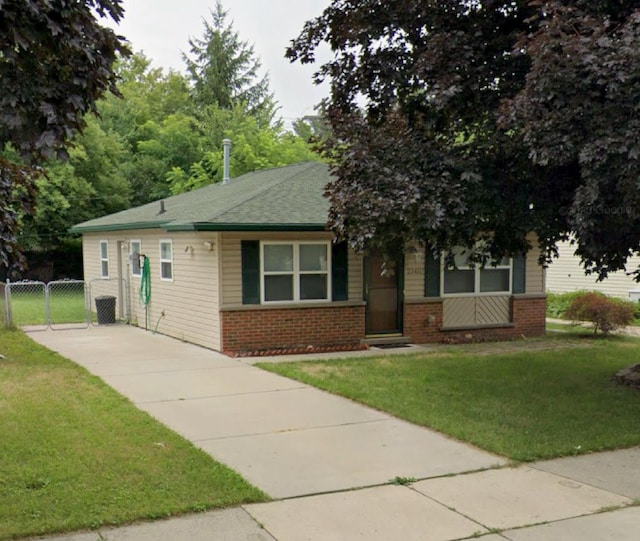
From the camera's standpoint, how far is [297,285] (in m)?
12.5

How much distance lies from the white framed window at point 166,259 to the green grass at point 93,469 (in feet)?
19.8

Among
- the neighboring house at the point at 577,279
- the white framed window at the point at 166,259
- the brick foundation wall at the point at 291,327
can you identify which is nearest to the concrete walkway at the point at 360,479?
the brick foundation wall at the point at 291,327

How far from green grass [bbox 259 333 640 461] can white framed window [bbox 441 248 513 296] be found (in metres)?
1.41

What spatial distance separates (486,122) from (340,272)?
17.3 feet

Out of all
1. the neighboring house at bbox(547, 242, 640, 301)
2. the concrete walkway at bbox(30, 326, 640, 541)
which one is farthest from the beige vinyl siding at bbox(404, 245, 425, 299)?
the neighboring house at bbox(547, 242, 640, 301)

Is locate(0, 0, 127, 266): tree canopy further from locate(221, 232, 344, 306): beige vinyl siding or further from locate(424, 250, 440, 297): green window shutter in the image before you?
locate(424, 250, 440, 297): green window shutter

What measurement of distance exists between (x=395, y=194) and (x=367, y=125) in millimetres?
1391

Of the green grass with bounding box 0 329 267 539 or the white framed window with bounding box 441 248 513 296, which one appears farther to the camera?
the white framed window with bounding box 441 248 513 296

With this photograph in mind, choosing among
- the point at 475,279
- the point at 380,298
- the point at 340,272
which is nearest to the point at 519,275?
the point at 475,279

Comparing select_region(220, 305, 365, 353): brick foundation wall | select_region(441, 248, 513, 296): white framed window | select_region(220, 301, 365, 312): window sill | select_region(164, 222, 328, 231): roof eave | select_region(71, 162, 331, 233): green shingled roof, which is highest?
select_region(71, 162, 331, 233): green shingled roof

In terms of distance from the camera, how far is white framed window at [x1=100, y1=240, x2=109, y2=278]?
19000 mm

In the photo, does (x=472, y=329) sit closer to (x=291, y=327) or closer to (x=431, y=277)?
(x=431, y=277)

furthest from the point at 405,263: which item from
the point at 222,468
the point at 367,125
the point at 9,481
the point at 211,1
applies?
the point at 211,1

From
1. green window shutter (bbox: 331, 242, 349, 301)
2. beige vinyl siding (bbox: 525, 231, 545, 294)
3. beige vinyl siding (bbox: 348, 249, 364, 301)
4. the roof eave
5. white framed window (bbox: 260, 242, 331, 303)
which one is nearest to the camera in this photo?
the roof eave
